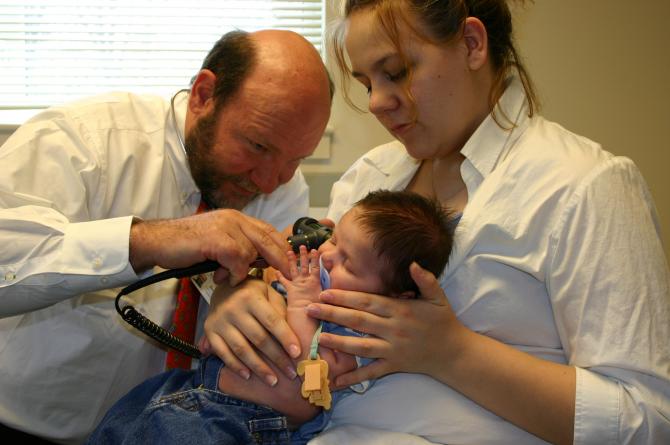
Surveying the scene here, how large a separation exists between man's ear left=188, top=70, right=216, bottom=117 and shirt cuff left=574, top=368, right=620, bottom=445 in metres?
1.34

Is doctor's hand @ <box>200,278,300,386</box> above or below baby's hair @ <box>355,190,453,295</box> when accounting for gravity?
below

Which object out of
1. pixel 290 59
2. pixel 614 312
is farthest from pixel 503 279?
pixel 290 59

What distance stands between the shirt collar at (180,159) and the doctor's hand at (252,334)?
2.29ft

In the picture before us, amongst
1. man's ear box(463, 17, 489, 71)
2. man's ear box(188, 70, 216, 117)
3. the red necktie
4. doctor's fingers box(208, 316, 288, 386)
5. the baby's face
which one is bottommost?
the red necktie

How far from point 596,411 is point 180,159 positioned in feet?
4.48

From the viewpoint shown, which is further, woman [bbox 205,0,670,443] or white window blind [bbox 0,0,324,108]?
white window blind [bbox 0,0,324,108]

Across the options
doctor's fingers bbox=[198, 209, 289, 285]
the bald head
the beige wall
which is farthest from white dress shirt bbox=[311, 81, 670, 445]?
the beige wall

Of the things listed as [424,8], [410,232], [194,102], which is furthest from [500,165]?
[194,102]

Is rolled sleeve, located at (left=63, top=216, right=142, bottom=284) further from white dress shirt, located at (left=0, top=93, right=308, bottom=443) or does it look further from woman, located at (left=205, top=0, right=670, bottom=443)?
woman, located at (left=205, top=0, right=670, bottom=443)

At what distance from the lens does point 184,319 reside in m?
1.73

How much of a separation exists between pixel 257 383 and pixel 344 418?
0.20 metres

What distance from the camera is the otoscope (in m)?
1.30

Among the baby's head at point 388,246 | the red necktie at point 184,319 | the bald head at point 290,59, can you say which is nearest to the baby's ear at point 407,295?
the baby's head at point 388,246

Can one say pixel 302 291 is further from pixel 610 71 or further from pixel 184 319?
pixel 610 71
